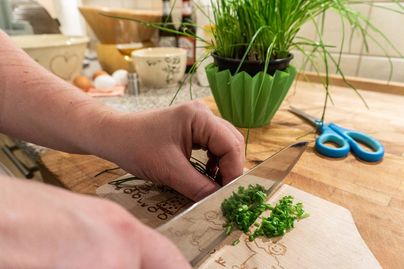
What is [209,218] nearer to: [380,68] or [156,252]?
[156,252]

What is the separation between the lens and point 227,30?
1.85ft

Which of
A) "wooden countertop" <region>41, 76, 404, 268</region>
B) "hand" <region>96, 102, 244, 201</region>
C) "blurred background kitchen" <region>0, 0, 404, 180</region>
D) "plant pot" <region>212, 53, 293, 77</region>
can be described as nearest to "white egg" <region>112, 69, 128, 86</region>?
"blurred background kitchen" <region>0, 0, 404, 180</region>

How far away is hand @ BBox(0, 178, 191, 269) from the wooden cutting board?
0.56 ft

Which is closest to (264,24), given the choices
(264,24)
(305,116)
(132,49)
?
(264,24)

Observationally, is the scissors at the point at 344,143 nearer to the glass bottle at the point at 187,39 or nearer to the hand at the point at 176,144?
the hand at the point at 176,144

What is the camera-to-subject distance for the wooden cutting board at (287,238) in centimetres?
31

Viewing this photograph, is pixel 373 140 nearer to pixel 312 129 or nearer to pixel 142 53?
pixel 312 129

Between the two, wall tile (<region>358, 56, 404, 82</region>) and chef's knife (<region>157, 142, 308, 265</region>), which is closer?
chef's knife (<region>157, 142, 308, 265</region>)

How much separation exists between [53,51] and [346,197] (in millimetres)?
784

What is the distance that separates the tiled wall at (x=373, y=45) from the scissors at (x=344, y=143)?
14.8 inches

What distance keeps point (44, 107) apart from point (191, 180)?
0.79 ft

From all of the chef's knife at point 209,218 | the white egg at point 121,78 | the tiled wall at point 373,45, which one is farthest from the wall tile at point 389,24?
the white egg at point 121,78

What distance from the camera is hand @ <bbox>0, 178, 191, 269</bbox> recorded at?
14 centimetres

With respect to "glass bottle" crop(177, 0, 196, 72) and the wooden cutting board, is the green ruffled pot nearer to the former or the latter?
the wooden cutting board
